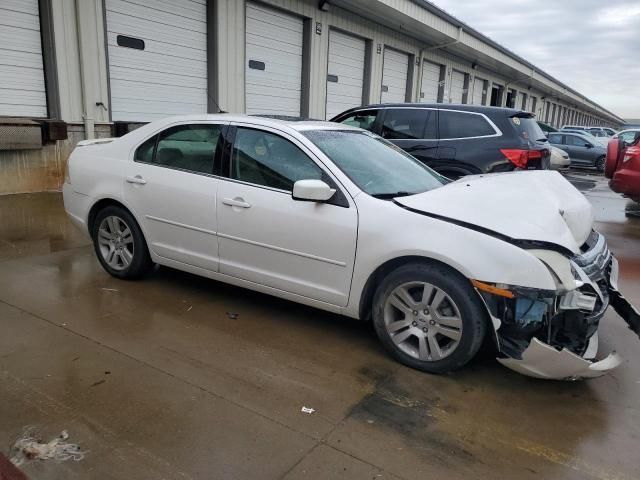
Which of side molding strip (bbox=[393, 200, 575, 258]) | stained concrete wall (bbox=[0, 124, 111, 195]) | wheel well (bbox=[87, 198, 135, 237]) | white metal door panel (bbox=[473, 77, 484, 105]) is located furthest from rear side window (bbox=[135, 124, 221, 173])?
white metal door panel (bbox=[473, 77, 484, 105])

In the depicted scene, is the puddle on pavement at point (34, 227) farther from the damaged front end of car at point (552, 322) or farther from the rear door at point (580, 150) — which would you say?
the rear door at point (580, 150)

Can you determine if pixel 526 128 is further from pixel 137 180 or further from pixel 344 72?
pixel 344 72

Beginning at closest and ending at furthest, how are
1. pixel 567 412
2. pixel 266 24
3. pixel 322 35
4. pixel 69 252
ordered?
pixel 567 412
pixel 69 252
pixel 266 24
pixel 322 35

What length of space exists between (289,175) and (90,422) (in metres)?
2.07

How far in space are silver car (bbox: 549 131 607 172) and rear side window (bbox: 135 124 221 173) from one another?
19.1 metres

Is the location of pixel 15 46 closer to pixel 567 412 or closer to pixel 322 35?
pixel 322 35

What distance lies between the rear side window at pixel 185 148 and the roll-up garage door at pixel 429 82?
54.4ft

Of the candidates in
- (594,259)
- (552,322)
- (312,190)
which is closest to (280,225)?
(312,190)

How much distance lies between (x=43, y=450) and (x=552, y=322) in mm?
2763

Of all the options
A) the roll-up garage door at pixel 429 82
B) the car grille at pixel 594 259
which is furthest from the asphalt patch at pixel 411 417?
the roll-up garage door at pixel 429 82

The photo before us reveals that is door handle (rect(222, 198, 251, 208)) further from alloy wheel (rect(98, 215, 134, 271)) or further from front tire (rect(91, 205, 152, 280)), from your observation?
alloy wheel (rect(98, 215, 134, 271))

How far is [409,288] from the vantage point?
10.8 ft

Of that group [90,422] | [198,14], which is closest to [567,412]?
[90,422]

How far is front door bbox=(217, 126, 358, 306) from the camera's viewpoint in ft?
11.5
